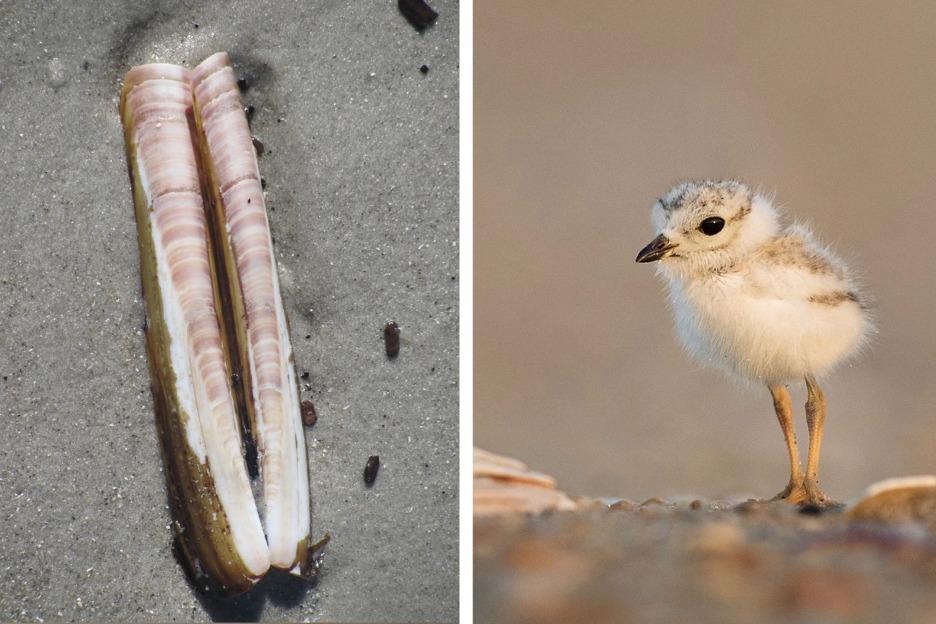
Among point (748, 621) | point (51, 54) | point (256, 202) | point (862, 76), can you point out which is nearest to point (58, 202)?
point (51, 54)

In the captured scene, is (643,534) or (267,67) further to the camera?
(267,67)

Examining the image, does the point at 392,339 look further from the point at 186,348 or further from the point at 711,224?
the point at 711,224

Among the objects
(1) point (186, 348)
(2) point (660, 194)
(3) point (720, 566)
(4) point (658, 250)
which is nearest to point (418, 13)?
(2) point (660, 194)

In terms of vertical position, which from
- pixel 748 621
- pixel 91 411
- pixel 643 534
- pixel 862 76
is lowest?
pixel 748 621

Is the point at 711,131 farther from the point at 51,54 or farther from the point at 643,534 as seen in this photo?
the point at 51,54

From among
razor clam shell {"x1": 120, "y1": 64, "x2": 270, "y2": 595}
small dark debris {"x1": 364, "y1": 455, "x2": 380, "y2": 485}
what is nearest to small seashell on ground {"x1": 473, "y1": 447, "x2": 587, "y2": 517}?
small dark debris {"x1": 364, "y1": 455, "x2": 380, "y2": 485}

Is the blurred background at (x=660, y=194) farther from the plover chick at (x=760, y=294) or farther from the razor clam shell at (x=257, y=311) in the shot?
the razor clam shell at (x=257, y=311)
